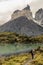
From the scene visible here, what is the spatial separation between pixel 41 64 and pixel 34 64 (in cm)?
296

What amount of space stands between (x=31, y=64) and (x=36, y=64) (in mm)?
2965

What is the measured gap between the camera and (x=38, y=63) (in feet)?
250

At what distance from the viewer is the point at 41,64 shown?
74688 mm

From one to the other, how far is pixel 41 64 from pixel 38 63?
1664 millimetres

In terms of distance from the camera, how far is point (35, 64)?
74.0 metres

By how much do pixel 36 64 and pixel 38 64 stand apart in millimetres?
779

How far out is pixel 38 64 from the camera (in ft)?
246

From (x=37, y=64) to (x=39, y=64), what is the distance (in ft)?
2.41

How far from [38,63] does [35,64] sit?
238cm

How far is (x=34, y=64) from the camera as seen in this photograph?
7312 centimetres

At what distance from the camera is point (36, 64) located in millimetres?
74562

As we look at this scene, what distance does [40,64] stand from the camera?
74.7 m

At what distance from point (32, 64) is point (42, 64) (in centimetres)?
396

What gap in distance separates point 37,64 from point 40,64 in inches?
41.1
